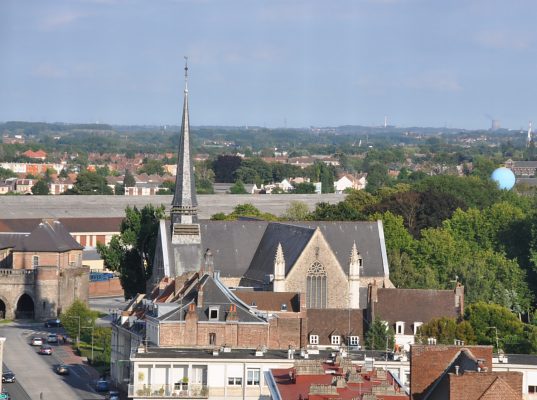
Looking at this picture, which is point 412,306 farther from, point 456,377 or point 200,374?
point 456,377

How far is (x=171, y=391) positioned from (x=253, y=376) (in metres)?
3.05

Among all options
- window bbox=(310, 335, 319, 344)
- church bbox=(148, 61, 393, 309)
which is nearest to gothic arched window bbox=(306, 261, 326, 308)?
church bbox=(148, 61, 393, 309)

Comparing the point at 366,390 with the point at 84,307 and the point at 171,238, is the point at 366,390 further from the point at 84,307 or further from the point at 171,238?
the point at 84,307

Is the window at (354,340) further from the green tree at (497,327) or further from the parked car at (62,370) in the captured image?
the parked car at (62,370)

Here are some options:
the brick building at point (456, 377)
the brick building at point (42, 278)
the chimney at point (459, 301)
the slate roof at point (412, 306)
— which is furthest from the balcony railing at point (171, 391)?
the brick building at point (42, 278)

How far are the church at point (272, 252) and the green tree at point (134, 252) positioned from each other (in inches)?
253

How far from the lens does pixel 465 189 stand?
509ft

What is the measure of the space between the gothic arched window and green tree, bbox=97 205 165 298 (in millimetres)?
14212

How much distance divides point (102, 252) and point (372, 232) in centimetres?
1992

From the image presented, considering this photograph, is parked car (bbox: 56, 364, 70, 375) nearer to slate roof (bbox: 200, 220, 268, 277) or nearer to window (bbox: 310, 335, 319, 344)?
window (bbox: 310, 335, 319, 344)

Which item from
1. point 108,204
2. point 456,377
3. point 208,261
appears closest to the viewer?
point 456,377

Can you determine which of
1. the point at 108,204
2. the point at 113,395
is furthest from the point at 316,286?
the point at 108,204

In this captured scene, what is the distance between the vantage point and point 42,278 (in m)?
108

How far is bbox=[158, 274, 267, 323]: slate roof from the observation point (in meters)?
71.2
